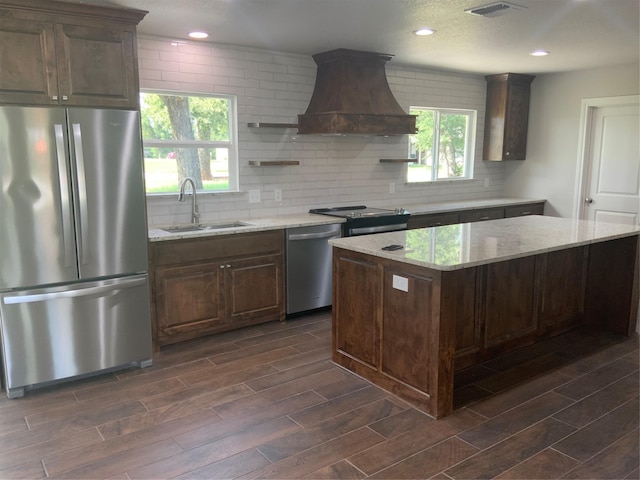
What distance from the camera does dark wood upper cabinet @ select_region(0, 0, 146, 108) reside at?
2.94m

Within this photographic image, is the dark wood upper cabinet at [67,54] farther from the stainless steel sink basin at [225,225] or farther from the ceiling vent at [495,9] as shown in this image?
the ceiling vent at [495,9]

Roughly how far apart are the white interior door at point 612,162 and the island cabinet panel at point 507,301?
9.48 ft

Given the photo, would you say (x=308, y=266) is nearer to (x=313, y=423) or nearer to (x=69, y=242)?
(x=313, y=423)

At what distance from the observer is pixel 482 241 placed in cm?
335

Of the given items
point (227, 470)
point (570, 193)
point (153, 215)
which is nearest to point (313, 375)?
point (227, 470)

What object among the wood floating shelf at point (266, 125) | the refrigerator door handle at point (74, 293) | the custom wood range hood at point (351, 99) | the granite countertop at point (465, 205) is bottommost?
the refrigerator door handle at point (74, 293)

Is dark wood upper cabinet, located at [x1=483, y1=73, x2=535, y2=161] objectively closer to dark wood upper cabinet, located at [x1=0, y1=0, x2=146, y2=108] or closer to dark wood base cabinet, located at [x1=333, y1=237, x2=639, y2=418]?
dark wood base cabinet, located at [x1=333, y1=237, x2=639, y2=418]

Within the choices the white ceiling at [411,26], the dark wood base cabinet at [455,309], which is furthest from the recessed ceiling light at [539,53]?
the dark wood base cabinet at [455,309]

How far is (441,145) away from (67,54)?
456 centimetres

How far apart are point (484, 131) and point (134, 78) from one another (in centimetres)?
482

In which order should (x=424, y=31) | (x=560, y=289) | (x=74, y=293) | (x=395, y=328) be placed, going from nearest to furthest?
(x=395, y=328)
(x=74, y=293)
(x=424, y=31)
(x=560, y=289)

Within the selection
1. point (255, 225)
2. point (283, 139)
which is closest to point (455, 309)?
point (255, 225)

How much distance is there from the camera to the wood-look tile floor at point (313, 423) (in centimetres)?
239

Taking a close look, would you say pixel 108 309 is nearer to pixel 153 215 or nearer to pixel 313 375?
pixel 153 215
